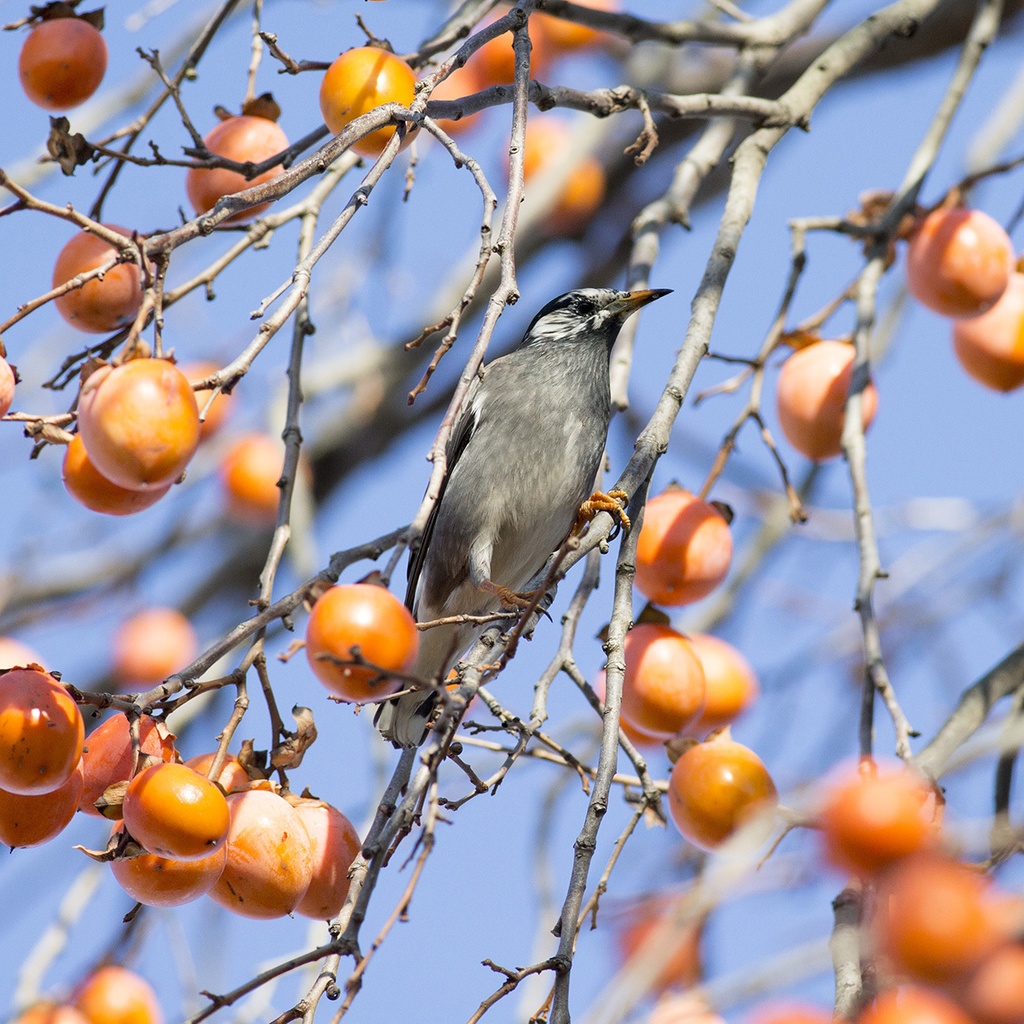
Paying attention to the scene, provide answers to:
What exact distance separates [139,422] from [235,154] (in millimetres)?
1043

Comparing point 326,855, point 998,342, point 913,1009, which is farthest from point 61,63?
point 913,1009

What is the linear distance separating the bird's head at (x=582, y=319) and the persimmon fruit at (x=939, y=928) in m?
2.59

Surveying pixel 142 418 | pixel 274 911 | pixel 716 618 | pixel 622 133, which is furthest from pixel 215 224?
pixel 622 133

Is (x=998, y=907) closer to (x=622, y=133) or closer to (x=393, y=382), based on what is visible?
(x=393, y=382)

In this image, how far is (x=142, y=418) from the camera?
1.81m

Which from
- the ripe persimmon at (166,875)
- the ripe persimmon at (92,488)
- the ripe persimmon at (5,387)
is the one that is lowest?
the ripe persimmon at (166,875)

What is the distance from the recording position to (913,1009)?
1327 mm

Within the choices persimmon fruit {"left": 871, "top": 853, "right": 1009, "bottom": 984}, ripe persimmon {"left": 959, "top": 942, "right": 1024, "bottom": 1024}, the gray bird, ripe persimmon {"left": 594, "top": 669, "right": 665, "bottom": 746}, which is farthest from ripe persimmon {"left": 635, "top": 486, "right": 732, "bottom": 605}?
ripe persimmon {"left": 959, "top": 942, "right": 1024, "bottom": 1024}

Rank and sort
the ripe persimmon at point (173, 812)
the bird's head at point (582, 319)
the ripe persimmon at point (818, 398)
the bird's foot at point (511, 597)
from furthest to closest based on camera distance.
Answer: the bird's head at point (582, 319)
the ripe persimmon at point (818, 398)
the bird's foot at point (511, 597)
the ripe persimmon at point (173, 812)

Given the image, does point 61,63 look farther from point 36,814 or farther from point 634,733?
point 634,733

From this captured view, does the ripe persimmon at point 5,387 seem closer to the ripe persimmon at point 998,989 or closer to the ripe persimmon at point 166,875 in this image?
the ripe persimmon at point 166,875

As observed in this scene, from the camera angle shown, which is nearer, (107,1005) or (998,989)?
(998,989)

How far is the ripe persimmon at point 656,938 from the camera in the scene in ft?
9.47

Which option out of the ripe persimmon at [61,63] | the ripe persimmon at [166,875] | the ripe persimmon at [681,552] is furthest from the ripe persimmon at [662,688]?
the ripe persimmon at [61,63]
